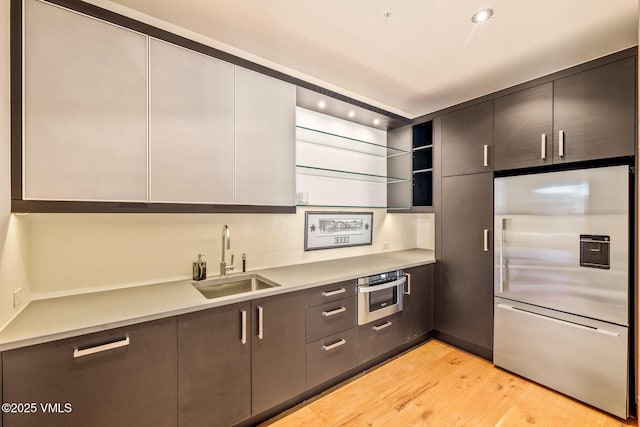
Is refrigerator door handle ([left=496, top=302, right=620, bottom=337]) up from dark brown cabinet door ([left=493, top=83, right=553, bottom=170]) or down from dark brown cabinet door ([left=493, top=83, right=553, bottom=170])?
down

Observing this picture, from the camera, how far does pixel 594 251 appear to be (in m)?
1.95

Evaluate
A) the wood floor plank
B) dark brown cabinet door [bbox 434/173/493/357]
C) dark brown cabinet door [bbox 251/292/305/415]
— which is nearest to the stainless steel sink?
dark brown cabinet door [bbox 251/292/305/415]

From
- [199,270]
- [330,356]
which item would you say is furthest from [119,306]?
[330,356]

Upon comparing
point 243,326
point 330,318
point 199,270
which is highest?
point 199,270

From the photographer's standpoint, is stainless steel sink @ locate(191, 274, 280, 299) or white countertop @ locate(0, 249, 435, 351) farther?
stainless steel sink @ locate(191, 274, 280, 299)

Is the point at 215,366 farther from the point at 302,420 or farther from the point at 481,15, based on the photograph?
the point at 481,15

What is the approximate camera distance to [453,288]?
2836 millimetres

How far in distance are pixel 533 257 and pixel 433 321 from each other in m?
1.21

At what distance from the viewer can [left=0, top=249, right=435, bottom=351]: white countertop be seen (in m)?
1.21

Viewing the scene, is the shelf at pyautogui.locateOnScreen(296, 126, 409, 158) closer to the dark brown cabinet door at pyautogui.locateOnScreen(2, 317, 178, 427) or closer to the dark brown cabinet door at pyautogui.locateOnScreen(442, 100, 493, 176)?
the dark brown cabinet door at pyautogui.locateOnScreen(442, 100, 493, 176)

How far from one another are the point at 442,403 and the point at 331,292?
1139 mm

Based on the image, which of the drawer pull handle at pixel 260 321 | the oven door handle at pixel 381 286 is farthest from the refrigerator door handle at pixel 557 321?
the drawer pull handle at pixel 260 321

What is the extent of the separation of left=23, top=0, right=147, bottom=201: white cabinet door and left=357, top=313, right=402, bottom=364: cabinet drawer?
1971 millimetres

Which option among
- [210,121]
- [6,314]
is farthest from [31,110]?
[6,314]
